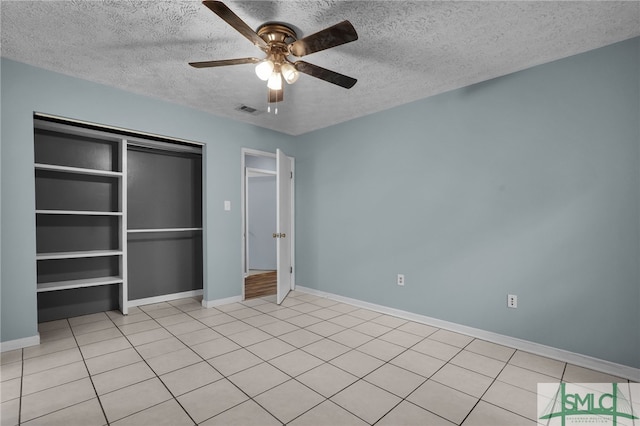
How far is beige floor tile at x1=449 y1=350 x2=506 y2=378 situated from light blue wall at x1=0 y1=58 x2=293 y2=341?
2892 millimetres

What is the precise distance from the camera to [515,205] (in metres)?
2.72

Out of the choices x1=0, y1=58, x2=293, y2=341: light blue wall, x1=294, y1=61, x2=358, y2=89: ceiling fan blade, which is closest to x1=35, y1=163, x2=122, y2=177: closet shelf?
x1=0, y1=58, x2=293, y2=341: light blue wall

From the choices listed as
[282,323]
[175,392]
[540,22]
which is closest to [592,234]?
[540,22]

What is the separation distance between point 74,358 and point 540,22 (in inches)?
173

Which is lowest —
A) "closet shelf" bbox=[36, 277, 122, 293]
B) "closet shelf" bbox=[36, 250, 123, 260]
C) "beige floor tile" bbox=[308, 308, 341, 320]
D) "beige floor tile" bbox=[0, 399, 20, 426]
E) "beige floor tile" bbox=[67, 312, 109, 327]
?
"beige floor tile" bbox=[308, 308, 341, 320]

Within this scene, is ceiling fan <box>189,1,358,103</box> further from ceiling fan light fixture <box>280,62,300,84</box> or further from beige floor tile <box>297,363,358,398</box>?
beige floor tile <box>297,363,358,398</box>

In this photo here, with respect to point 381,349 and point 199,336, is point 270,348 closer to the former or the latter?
point 199,336

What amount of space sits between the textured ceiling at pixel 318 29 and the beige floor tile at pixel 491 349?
2543mm

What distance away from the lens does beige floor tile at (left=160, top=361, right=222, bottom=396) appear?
2050 mm

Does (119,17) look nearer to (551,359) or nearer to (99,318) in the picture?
(99,318)

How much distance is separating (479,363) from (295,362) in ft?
4.93

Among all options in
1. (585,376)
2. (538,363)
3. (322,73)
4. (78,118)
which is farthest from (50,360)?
(585,376)

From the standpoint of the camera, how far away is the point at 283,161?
4.34 meters

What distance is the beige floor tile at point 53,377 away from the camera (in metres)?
2.05
